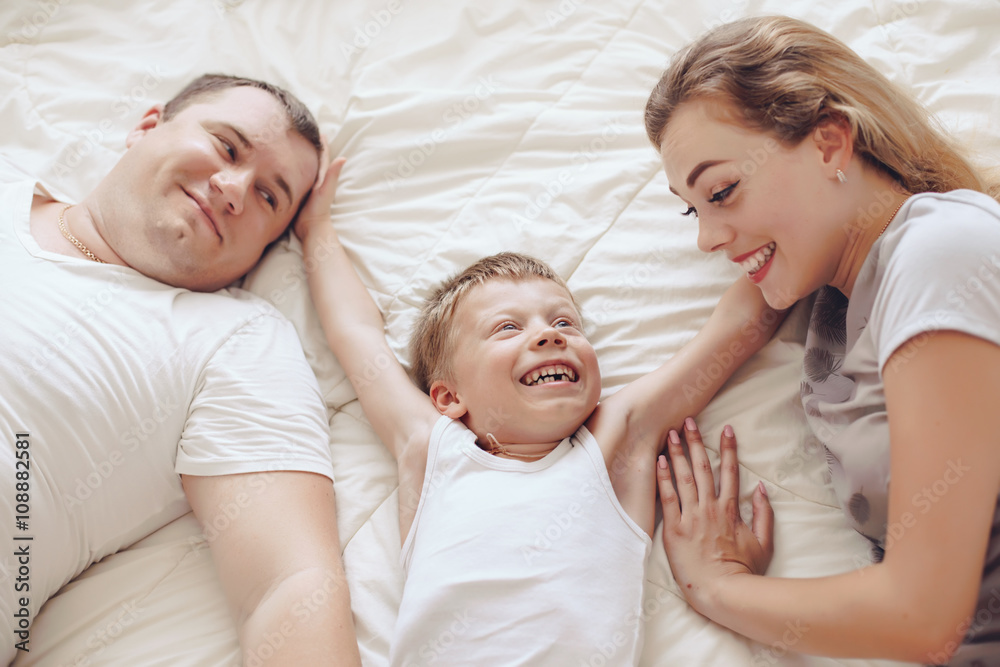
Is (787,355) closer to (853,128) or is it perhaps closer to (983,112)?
(853,128)

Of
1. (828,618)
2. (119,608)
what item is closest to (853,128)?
(828,618)

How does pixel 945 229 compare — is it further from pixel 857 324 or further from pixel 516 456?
pixel 516 456

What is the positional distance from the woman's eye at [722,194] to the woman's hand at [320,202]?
94cm

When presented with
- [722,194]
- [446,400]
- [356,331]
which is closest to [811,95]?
[722,194]

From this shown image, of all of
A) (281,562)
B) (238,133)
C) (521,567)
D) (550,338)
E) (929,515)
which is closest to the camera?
(929,515)

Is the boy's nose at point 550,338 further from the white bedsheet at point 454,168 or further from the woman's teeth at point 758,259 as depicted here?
the woman's teeth at point 758,259

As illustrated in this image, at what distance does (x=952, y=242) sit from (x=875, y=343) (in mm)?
189

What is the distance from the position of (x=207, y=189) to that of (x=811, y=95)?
120 cm

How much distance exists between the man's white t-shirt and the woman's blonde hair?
94 cm

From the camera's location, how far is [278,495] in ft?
4.35

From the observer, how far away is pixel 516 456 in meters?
1.35

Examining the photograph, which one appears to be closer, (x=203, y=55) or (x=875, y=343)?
(x=875, y=343)

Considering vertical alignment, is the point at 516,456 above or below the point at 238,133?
below

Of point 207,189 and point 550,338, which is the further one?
point 207,189
